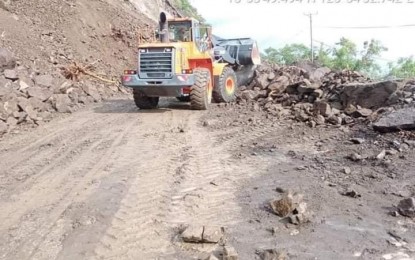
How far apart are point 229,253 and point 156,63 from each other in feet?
24.9

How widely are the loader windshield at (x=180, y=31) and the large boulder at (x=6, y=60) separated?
4.45 metres

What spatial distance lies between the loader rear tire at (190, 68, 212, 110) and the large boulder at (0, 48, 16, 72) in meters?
5.18

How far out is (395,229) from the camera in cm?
409

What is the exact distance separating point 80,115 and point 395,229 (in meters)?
8.36

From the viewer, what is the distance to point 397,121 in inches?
268

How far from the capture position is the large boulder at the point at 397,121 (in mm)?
6684

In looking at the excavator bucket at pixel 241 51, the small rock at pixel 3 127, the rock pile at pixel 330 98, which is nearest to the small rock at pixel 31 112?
the small rock at pixel 3 127

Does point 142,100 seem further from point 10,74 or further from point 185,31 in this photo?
point 10,74

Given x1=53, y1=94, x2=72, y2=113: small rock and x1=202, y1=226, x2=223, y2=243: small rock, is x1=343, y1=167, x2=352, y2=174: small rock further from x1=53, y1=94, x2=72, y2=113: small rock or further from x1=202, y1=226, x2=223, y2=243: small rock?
x1=53, y1=94, x2=72, y2=113: small rock

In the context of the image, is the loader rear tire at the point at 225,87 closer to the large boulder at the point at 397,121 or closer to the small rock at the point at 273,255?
the large boulder at the point at 397,121

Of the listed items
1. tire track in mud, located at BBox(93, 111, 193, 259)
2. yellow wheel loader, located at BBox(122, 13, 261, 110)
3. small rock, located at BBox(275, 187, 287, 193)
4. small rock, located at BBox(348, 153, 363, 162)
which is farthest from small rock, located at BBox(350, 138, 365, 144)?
yellow wheel loader, located at BBox(122, 13, 261, 110)

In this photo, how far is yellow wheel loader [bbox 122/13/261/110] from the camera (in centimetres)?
1045

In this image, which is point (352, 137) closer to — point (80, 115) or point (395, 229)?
point (395, 229)

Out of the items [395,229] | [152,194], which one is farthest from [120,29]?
[395,229]
